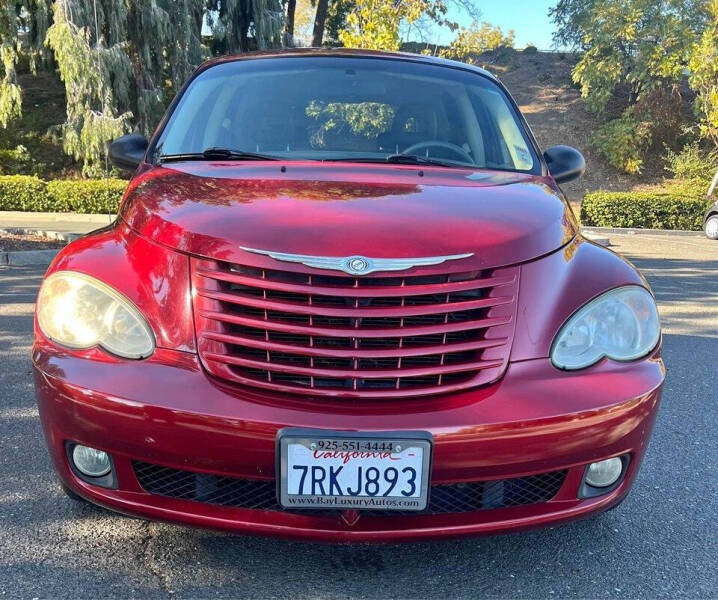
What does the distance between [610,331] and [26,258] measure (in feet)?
25.1

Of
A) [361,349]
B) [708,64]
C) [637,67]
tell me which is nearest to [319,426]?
[361,349]

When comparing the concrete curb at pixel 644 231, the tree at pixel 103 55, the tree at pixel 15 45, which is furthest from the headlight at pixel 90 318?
the concrete curb at pixel 644 231

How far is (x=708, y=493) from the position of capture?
107 inches

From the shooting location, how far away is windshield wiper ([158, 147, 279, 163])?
269cm

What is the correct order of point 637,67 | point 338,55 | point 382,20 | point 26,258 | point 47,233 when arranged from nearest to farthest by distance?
point 338,55 → point 26,258 → point 47,233 → point 382,20 → point 637,67

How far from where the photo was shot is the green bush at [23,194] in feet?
44.9

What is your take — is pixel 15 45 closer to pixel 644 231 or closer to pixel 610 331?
pixel 644 231

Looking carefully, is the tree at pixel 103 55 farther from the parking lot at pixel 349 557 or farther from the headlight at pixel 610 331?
the headlight at pixel 610 331

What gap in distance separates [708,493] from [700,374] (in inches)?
73.8

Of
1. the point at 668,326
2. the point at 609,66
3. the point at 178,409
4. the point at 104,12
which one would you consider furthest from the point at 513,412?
the point at 609,66

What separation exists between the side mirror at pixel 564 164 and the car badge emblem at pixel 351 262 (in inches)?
57.1

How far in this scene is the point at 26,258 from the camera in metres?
7.90

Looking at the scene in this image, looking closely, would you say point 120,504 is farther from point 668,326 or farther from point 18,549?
point 668,326

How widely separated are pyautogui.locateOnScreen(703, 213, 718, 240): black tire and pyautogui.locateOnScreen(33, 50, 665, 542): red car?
13.9 meters
